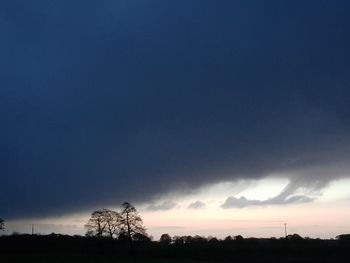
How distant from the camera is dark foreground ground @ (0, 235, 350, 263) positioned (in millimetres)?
111625

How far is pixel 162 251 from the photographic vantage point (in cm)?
13388

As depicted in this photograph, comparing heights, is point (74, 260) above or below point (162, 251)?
below

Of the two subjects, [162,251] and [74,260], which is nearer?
[74,260]

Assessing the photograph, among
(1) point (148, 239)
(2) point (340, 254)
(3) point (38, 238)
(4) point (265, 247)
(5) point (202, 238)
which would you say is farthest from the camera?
(5) point (202, 238)

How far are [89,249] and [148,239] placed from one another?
1419 centimetres

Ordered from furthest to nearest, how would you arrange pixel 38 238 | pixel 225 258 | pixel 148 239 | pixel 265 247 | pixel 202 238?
1. pixel 202 238
2. pixel 38 238
3. pixel 148 239
4. pixel 265 247
5. pixel 225 258

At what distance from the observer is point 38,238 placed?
15675 cm

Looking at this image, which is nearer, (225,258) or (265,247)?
(225,258)

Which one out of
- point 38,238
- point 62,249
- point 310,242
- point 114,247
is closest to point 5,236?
point 38,238

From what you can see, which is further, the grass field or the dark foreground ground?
the dark foreground ground

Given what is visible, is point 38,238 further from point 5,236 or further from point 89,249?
point 89,249

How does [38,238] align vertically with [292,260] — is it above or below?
above

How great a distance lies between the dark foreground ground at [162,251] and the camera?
366 feet

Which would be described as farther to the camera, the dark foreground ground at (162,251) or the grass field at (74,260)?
the dark foreground ground at (162,251)
